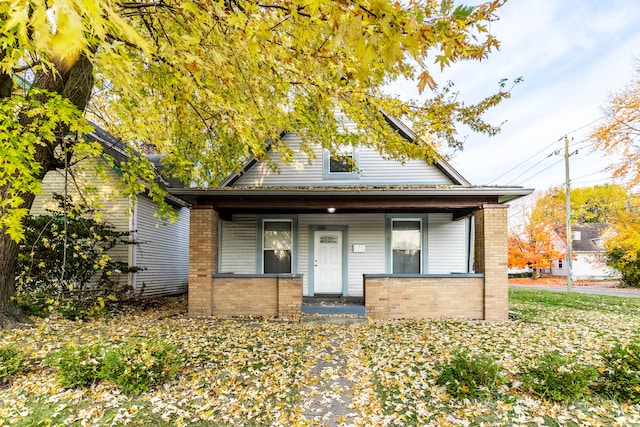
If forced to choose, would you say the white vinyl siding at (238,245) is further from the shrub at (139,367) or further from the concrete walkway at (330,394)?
the shrub at (139,367)

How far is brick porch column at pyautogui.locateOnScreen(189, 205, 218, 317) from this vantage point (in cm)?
777

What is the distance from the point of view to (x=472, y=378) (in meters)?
3.58

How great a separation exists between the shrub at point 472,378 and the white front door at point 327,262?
6.07 meters

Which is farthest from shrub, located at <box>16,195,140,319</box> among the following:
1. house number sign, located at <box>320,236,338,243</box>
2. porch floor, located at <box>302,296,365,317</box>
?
house number sign, located at <box>320,236,338,243</box>

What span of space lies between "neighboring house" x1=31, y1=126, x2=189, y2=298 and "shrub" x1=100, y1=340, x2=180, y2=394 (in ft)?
18.0

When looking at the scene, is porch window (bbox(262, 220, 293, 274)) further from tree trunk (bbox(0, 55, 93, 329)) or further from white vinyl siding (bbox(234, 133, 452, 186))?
tree trunk (bbox(0, 55, 93, 329))

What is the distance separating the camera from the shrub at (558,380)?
3369 millimetres

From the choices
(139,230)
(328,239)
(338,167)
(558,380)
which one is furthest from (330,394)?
(139,230)

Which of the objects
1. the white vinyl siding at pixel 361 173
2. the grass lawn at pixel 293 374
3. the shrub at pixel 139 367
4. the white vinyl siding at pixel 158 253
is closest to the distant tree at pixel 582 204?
the white vinyl siding at pixel 361 173

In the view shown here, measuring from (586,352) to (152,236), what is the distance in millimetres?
11726

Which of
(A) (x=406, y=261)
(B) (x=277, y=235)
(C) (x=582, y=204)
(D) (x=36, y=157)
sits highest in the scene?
(C) (x=582, y=204)

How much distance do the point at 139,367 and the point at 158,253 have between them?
885 cm

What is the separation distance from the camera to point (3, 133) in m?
4.07

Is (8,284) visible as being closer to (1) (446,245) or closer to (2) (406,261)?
(2) (406,261)
